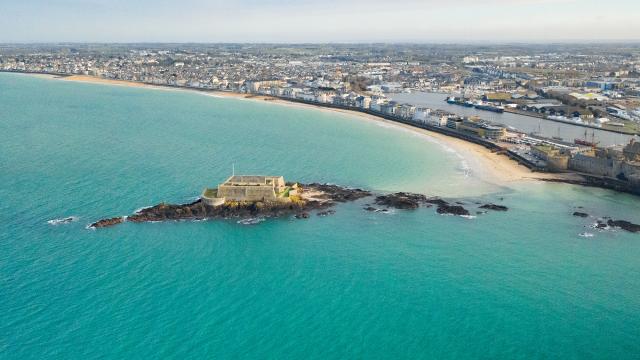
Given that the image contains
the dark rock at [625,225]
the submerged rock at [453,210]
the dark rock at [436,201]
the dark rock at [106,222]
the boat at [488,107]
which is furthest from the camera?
the boat at [488,107]

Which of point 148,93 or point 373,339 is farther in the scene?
point 148,93

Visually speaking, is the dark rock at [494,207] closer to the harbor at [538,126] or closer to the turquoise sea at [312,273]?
the turquoise sea at [312,273]

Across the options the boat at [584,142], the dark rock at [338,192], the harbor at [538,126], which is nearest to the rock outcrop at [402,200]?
the dark rock at [338,192]

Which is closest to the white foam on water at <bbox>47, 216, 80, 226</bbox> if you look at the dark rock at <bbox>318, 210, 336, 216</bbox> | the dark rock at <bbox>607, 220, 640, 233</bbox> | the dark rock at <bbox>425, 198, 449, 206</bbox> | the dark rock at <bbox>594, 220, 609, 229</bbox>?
the dark rock at <bbox>318, 210, 336, 216</bbox>

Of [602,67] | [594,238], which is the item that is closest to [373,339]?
[594,238]

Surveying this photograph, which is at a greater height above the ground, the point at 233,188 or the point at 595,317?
the point at 233,188

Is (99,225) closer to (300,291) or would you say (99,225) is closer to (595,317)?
(300,291)
